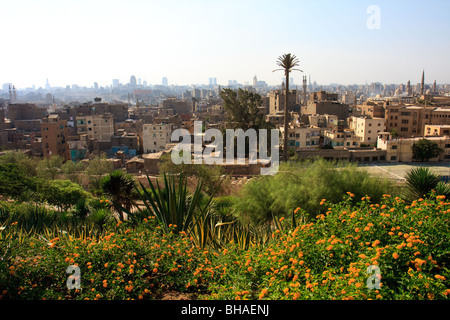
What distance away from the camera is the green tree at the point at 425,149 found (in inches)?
1148

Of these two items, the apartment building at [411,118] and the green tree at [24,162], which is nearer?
the green tree at [24,162]

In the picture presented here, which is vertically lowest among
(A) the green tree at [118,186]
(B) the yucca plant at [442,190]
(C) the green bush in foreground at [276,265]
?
(A) the green tree at [118,186]

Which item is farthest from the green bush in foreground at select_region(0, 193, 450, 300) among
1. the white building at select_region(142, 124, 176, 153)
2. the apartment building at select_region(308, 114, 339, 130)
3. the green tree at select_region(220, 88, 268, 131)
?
the apartment building at select_region(308, 114, 339, 130)

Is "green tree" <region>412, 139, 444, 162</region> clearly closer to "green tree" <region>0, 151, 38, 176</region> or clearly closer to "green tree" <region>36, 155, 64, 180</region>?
"green tree" <region>36, 155, 64, 180</region>

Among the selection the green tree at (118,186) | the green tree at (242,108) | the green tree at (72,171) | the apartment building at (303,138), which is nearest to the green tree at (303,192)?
the green tree at (118,186)

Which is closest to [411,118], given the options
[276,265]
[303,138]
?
[303,138]

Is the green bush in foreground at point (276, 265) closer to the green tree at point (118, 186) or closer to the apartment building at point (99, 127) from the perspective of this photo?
the green tree at point (118, 186)

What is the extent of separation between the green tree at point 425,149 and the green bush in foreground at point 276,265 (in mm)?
27820

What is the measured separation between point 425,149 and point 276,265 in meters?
29.7

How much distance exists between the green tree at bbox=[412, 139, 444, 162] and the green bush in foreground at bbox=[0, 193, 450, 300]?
27.8 metres

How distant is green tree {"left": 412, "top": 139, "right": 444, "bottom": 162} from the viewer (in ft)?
95.7

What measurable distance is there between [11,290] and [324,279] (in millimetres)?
2922

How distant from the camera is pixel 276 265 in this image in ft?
12.2
